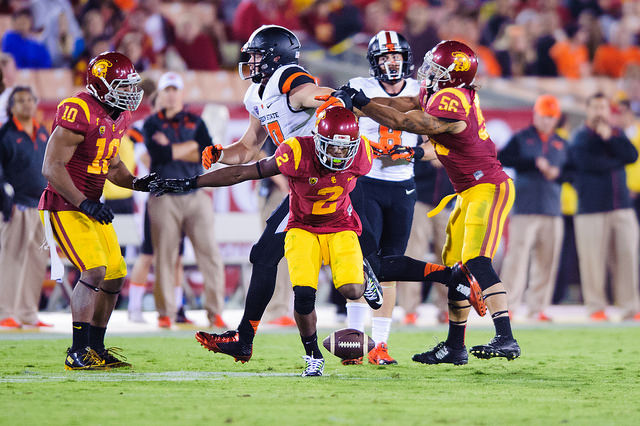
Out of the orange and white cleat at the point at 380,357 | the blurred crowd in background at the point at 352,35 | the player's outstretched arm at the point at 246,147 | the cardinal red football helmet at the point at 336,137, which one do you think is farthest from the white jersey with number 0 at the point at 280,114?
the blurred crowd in background at the point at 352,35

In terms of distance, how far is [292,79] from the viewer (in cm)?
656

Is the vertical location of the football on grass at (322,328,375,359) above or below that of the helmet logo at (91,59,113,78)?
below

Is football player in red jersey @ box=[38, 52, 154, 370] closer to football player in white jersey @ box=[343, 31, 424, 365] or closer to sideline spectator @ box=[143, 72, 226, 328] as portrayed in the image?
football player in white jersey @ box=[343, 31, 424, 365]

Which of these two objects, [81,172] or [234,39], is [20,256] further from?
[234,39]

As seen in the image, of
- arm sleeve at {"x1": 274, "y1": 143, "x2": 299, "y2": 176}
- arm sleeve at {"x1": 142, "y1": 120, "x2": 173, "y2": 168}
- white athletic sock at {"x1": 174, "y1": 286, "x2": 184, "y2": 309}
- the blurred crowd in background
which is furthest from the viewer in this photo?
the blurred crowd in background

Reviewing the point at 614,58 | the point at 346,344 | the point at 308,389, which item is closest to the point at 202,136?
the point at 346,344

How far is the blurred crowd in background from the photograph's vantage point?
12328mm

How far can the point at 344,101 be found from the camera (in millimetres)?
6234

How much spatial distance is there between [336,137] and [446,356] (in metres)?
1.97

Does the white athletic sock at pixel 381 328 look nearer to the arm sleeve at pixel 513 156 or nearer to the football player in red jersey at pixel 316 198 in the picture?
the football player in red jersey at pixel 316 198

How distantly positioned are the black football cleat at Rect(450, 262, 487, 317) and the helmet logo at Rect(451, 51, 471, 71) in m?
1.31

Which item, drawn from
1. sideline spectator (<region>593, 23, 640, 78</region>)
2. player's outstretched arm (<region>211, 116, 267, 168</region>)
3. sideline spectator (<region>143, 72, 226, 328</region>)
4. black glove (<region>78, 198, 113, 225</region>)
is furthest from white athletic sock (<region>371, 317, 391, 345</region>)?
sideline spectator (<region>593, 23, 640, 78</region>)

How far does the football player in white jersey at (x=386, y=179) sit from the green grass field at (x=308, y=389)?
0.50m

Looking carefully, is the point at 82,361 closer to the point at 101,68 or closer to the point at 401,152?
the point at 101,68
